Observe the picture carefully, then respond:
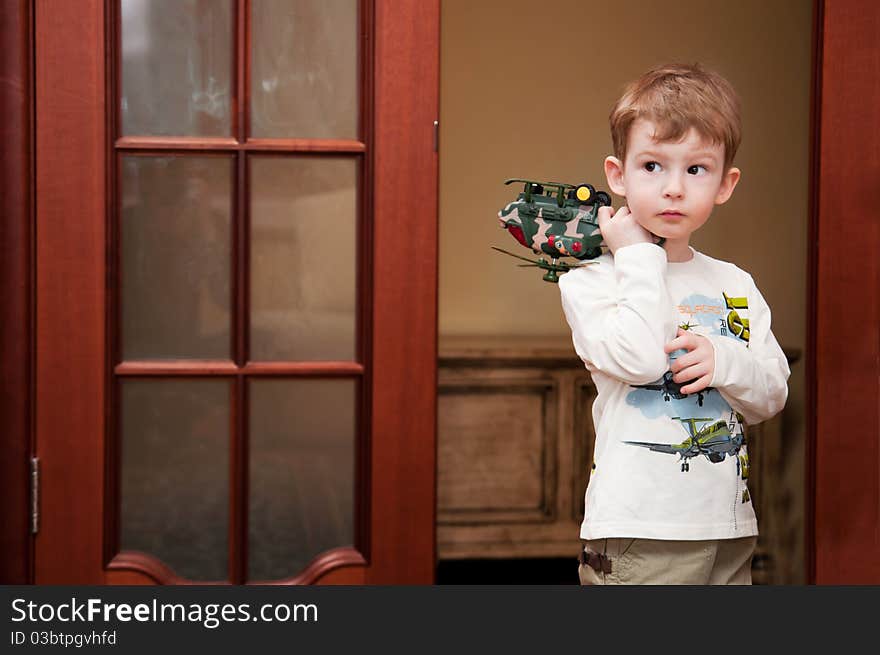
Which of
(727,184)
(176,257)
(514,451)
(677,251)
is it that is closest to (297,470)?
(176,257)

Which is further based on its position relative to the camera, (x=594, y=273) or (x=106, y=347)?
(x=106, y=347)

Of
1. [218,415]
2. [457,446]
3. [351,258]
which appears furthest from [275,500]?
[457,446]

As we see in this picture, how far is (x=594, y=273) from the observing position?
153 cm

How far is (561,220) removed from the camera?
5.10ft

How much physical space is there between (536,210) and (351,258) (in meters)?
0.57

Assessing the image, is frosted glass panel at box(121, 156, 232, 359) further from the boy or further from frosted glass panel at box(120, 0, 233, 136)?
the boy

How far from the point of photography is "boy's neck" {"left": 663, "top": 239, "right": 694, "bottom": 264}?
154 cm

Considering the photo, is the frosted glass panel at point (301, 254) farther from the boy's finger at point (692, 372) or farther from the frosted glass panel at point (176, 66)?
the boy's finger at point (692, 372)

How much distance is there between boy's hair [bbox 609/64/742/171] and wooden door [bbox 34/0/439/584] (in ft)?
1.88

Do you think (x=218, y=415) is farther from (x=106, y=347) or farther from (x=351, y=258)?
(x=351, y=258)

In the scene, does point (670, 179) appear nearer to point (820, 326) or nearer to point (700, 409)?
point (700, 409)

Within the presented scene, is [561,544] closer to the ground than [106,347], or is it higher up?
closer to the ground

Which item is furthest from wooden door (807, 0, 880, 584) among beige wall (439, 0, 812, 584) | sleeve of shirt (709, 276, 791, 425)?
beige wall (439, 0, 812, 584)

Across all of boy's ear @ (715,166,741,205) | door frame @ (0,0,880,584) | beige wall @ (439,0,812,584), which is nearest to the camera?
boy's ear @ (715,166,741,205)
